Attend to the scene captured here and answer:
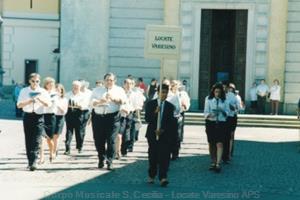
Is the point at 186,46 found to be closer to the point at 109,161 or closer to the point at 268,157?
the point at 268,157

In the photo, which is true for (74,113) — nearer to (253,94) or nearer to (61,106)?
(61,106)

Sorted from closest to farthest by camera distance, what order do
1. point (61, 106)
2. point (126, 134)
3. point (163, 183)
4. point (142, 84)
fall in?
point (163, 183) < point (61, 106) < point (126, 134) < point (142, 84)

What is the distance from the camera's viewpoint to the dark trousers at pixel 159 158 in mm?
11633

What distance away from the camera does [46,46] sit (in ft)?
149

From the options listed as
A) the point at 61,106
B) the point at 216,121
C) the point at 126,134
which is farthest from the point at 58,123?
the point at 216,121

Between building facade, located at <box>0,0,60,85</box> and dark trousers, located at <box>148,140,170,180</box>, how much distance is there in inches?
1310

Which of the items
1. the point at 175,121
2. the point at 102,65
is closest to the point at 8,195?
the point at 175,121

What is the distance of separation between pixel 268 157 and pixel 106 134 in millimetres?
4924

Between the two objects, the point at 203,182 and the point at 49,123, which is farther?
the point at 49,123

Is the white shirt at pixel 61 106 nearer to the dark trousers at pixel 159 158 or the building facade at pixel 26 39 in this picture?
the dark trousers at pixel 159 158

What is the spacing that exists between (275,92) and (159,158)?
1845 centimetres

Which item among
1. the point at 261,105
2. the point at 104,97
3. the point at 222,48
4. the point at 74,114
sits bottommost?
the point at 261,105

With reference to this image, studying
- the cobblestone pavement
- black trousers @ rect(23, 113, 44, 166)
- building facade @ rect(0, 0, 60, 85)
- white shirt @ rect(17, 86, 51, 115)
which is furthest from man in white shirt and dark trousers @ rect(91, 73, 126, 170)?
building facade @ rect(0, 0, 60, 85)

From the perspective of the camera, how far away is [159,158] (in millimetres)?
11750
